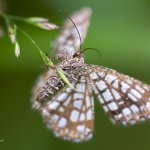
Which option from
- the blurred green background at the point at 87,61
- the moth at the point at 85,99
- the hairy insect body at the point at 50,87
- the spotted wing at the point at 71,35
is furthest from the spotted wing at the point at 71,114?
the blurred green background at the point at 87,61

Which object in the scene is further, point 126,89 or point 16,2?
point 16,2

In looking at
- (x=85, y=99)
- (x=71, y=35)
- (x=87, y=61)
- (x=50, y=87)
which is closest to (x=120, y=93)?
(x=85, y=99)

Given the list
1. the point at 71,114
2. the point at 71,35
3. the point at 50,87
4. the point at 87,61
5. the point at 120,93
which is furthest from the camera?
the point at 87,61

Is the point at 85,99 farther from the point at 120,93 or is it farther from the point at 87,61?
the point at 87,61

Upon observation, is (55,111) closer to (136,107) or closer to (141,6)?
(136,107)

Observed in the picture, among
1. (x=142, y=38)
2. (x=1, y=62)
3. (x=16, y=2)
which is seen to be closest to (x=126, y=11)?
(x=142, y=38)

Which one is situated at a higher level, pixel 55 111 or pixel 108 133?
pixel 108 133

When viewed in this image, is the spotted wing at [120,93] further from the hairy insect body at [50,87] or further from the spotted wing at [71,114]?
the hairy insect body at [50,87]

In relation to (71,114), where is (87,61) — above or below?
above
